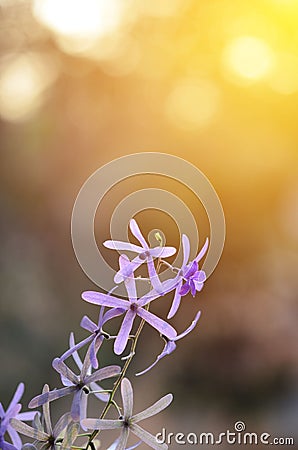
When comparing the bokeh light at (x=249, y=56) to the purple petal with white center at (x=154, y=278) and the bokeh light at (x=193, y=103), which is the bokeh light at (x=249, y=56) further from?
the purple petal with white center at (x=154, y=278)

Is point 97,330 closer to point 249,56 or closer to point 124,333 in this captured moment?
point 124,333

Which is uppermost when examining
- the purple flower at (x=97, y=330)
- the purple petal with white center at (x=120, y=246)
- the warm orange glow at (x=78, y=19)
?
the warm orange glow at (x=78, y=19)

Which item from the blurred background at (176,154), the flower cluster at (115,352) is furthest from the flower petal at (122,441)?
the blurred background at (176,154)

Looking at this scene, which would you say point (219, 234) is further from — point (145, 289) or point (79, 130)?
point (79, 130)

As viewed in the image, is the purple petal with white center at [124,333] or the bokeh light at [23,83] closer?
the purple petal with white center at [124,333]

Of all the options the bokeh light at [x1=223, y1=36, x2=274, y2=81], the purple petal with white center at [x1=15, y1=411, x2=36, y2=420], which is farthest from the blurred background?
the purple petal with white center at [x1=15, y1=411, x2=36, y2=420]

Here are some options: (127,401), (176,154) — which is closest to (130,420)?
(127,401)

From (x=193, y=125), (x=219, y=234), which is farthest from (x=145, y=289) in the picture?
(x=193, y=125)
